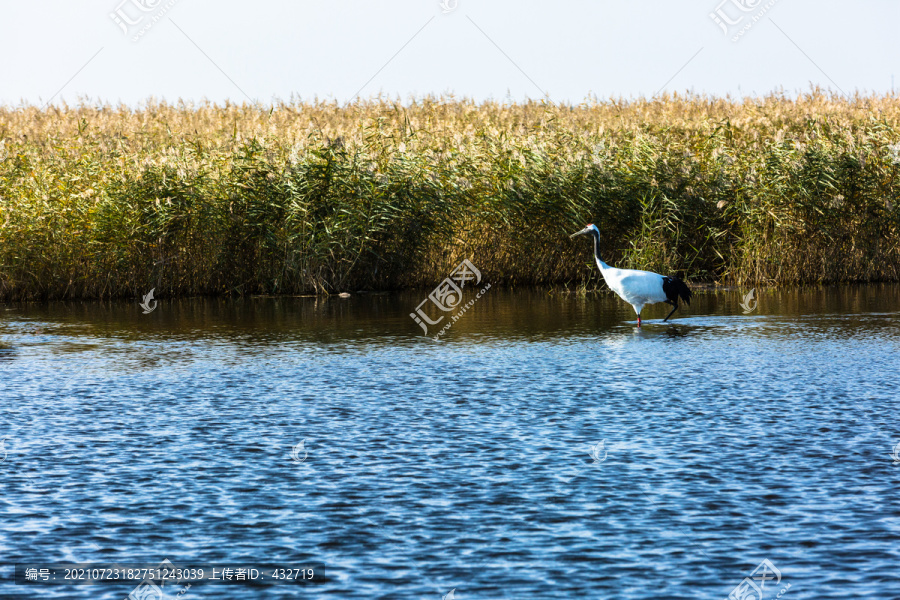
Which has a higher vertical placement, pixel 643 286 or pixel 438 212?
Result: pixel 438 212

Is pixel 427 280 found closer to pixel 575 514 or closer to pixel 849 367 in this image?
pixel 849 367

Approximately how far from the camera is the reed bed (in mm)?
20422

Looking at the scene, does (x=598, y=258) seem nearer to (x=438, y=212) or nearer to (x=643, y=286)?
(x=643, y=286)

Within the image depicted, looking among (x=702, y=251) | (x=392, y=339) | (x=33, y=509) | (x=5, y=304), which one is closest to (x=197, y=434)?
(x=33, y=509)

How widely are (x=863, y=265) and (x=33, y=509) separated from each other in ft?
62.0

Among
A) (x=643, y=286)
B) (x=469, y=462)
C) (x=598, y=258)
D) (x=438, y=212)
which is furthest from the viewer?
(x=438, y=212)

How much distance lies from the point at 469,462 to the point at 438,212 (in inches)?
572

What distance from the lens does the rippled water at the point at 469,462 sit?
208 inches

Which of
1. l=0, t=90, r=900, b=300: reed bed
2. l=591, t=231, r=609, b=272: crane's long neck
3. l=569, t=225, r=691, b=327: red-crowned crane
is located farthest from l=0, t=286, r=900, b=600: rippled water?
l=0, t=90, r=900, b=300: reed bed

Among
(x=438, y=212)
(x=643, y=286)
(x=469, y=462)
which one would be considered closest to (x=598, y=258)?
(x=643, y=286)

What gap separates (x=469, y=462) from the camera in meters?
7.29

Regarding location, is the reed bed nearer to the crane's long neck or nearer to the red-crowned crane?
the crane's long neck

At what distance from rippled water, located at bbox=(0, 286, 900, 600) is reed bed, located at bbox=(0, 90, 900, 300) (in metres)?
6.60

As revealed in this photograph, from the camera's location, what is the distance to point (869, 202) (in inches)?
848
